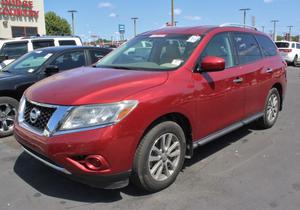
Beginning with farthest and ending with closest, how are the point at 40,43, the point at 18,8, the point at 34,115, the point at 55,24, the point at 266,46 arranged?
1. the point at 55,24
2. the point at 18,8
3. the point at 40,43
4. the point at 266,46
5. the point at 34,115

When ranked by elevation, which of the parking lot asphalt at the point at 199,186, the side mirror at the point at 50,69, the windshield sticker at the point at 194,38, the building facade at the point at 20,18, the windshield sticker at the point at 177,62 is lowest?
the parking lot asphalt at the point at 199,186

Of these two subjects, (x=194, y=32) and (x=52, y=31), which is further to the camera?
(x=52, y=31)

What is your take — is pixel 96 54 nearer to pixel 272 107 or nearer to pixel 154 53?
pixel 154 53

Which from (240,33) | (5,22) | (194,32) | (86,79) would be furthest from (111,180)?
(5,22)

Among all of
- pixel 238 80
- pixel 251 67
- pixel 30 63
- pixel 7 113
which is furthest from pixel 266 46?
pixel 7 113

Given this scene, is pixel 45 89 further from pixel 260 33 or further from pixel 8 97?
pixel 260 33

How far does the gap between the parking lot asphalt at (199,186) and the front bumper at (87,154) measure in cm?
36

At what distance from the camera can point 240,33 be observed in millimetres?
5262

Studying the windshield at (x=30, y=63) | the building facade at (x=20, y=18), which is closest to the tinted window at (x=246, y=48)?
the windshield at (x=30, y=63)

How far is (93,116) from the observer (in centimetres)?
318

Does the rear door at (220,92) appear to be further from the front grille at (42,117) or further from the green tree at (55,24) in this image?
the green tree at (55,24)

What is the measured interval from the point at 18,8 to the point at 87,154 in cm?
3056

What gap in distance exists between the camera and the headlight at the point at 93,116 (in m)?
3.17

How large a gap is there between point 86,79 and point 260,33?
361 cm
